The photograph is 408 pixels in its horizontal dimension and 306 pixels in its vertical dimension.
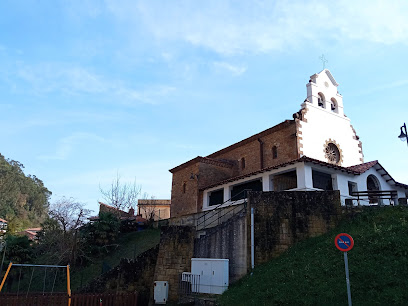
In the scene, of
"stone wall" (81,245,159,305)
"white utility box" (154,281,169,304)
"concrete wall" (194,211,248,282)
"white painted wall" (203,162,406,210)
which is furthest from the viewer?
"white painted wall" (203,162,406,210)

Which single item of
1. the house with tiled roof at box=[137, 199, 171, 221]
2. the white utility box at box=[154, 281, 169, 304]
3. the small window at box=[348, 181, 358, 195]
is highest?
the house with tiled roof at box=[137, 199, 171, 221]

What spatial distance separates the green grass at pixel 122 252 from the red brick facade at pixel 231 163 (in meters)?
3.65

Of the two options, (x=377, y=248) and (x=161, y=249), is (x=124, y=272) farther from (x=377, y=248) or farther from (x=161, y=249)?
(x=377, y=248)

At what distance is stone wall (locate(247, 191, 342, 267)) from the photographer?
14195 millimetres

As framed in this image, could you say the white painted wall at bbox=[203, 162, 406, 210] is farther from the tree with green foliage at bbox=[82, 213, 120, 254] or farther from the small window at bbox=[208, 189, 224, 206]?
the tree with green foliage at bbox=[82, 213, 120, 254]

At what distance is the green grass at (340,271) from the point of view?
1001cm

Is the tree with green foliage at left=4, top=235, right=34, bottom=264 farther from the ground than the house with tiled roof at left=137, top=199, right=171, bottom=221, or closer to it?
closer to it

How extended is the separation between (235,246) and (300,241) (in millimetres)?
2745

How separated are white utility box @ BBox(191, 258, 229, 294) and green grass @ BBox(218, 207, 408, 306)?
498 mm

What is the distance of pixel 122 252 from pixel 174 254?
396 inches

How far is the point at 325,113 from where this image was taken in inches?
1005

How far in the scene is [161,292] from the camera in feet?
50.6

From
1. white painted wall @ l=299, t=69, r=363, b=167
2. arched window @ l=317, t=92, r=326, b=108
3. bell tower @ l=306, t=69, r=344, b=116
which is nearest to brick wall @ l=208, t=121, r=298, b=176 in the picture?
white painted wall @ l=299, t=69, r=363, b=167

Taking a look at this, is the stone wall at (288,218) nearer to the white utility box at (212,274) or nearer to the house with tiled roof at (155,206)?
the white utility box at (212,274)
